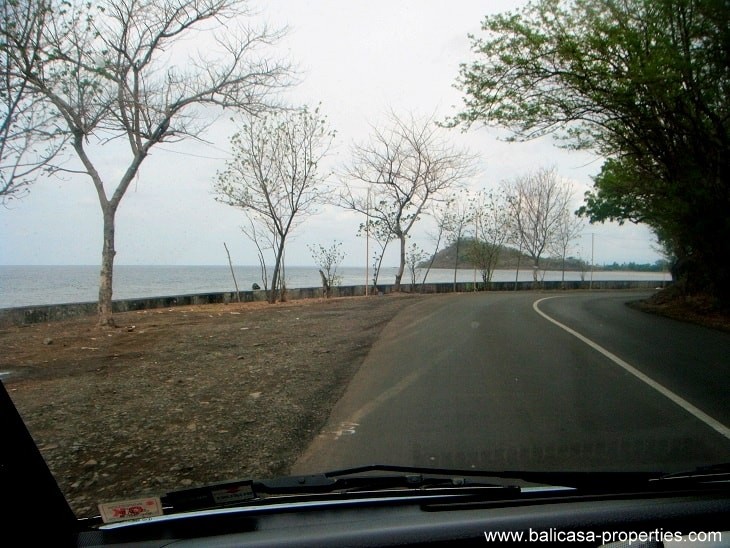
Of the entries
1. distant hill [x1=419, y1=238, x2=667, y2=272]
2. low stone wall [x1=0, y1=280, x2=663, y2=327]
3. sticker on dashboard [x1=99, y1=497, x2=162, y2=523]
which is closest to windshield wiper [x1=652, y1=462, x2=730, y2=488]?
sticker on dashboard [x1=99, y1=497, x2=162, y2=523]

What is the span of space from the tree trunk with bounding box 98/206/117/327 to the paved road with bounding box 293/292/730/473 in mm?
6321

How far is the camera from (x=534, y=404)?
736cm

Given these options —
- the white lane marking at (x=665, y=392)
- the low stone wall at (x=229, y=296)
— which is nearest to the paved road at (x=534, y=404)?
the white lane marking at (x=665, y=392)

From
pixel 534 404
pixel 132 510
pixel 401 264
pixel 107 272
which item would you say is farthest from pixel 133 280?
pixel 401 264

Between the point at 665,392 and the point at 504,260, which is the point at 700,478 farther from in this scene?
the point at 504,260

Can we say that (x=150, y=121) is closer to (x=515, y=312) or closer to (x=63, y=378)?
(x=63, y=378)

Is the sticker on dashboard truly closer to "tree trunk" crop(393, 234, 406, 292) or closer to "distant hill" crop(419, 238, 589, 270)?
"tree trunk" crop(393, 234, 406, 292)

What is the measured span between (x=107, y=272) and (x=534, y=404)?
1121 cm

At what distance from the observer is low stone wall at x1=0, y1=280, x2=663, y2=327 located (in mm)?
10510

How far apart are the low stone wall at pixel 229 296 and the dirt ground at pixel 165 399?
1.00ft

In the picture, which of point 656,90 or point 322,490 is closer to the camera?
point 322,490

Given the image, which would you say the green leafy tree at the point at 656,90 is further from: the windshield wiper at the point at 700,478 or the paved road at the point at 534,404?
the windshield wiper at the point at 700,478

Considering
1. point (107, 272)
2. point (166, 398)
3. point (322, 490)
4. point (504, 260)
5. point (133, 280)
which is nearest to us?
point (322, 490)

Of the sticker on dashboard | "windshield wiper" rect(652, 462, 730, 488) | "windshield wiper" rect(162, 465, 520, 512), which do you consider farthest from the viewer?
"windshield wiper" rect(652, 462, 730, 488)
